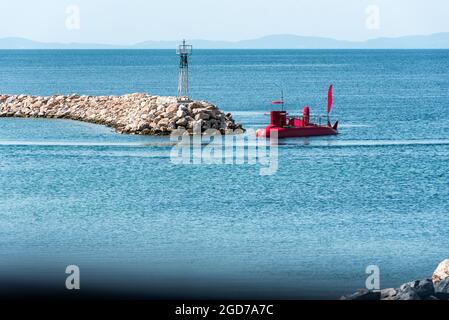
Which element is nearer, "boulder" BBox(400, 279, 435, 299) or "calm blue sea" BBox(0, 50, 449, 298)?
"boulder" BBox(400, 279, 435, 299)

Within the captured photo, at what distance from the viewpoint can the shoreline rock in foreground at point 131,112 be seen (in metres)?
61.6

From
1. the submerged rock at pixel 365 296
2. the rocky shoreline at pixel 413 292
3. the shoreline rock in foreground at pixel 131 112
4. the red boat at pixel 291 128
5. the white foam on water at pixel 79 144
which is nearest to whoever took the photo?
the rocky shoreline at pixel 413 292

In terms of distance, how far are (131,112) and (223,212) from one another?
3145 centimetres

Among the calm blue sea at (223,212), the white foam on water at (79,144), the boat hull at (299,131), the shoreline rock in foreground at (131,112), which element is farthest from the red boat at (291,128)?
the white foam on water at (79,144)

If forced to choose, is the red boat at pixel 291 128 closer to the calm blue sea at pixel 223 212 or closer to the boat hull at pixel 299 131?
the boat hull at pixel 299 131

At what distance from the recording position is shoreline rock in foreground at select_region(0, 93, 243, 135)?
61594mm

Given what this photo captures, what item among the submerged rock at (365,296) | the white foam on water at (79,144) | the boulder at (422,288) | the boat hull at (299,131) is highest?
the boulder at (422,288)

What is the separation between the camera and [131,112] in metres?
67.9

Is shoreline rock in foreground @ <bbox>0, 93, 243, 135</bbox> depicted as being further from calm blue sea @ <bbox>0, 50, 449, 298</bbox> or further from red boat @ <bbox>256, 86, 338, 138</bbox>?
red boat @ <bbox>256, 86, 338, 138</bbox>

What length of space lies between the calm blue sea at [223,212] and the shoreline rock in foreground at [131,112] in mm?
2258

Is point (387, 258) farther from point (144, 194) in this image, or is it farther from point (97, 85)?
point (97, 85)

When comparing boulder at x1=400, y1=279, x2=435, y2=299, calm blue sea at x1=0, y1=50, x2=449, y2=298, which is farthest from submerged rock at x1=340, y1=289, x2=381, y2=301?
calm blue sea at x1=0, y1=50, x2=449, y2=298

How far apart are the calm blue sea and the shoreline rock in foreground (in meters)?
2.26
